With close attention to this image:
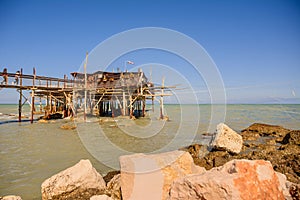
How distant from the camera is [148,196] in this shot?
10.6 feet

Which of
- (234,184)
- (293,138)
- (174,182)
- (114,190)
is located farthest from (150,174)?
(293,138)

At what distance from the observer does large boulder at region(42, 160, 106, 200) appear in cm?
414

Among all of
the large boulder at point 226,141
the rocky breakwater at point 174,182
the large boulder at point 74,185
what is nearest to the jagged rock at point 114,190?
the rocky breakwater at point 174,182

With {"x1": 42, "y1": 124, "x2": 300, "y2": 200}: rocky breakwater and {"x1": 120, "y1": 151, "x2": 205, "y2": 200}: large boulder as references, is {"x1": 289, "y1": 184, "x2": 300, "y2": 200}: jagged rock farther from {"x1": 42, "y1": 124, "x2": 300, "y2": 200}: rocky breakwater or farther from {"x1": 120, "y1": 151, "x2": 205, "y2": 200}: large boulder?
{"x1": 120, "y1": 151, "x2": 205, "y2": 200}: large boulder

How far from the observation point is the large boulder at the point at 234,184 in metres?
2.44

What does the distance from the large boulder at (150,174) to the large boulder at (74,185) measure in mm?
1054

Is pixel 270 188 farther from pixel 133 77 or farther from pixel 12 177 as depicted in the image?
pixel 133 77

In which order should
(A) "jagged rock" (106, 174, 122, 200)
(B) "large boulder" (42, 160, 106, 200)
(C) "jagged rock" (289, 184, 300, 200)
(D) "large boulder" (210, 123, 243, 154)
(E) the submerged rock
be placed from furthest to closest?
(E) the submerged rock
(D) "large boulder" (210, 123, 243, 154)
(B) "large boulder" (42, 160, 106, 200)
(A) "jagged rock" (106, 174, 122, 200)
(C) "jagged rock" (289, 184, 300, 200)

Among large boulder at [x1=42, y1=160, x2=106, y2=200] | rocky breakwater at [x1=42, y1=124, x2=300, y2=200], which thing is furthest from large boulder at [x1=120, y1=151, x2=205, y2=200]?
large boulder at [x1=42, y1=160, x2=106, y2=200]

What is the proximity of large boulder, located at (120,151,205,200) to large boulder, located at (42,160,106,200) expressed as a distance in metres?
1.05

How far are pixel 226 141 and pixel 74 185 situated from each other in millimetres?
5718

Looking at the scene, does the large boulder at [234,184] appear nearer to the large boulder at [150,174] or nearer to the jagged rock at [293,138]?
the large boulder at [150,174]

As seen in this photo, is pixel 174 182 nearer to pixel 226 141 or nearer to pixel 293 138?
pixel 226 141

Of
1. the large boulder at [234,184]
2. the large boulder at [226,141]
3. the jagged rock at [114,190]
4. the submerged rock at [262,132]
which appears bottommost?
the submerged rock at [262,132]
